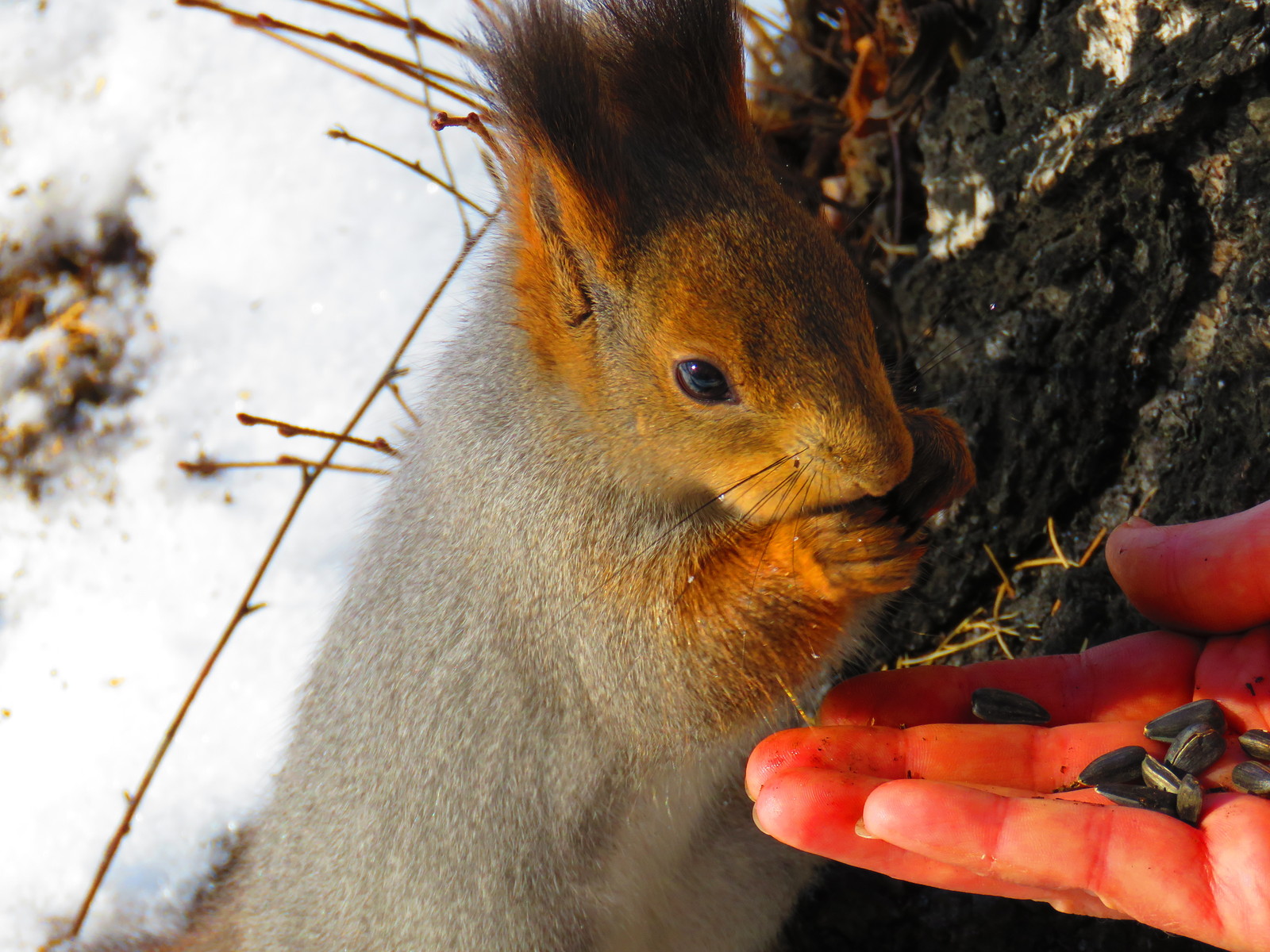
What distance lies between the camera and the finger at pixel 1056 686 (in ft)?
5.36

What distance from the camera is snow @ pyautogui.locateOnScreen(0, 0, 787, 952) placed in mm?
2525

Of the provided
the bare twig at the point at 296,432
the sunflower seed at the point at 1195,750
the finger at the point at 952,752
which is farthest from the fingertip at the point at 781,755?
the bare twig at the point at 296,432

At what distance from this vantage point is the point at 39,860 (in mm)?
2455

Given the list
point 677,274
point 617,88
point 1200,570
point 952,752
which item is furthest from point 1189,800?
point 617,88

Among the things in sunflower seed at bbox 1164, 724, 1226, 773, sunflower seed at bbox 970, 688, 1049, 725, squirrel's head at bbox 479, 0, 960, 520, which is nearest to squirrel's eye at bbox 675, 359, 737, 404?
squirrel's head at bbox 479, 0, 960, 520

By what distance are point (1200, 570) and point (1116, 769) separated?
375 mm

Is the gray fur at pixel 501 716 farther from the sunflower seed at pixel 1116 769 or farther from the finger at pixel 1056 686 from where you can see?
the sunflower seed at pixel 1116 769

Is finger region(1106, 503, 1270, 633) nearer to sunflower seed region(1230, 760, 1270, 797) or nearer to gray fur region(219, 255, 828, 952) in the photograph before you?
sunflower seed region(1230, 760, 1270, 797)

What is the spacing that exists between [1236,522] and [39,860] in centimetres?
268

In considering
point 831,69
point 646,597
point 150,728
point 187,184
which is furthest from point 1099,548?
point 187,184

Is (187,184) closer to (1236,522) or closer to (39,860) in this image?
(39,860)

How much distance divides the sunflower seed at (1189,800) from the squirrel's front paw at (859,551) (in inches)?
17.6

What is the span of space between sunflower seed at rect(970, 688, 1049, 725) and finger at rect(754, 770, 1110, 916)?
342mm

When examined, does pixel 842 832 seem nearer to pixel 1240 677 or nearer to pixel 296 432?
pixel 1240 677
